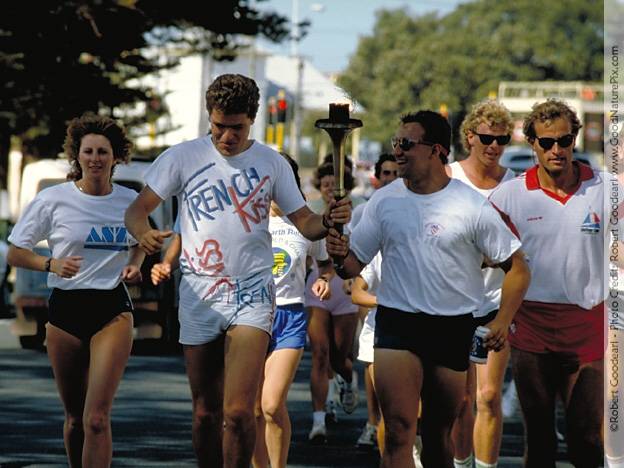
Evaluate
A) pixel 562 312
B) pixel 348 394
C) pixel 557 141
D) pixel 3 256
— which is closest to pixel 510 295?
pixel 562 312

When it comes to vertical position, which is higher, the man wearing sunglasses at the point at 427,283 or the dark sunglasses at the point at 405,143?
the dark sunglasses at the point at 405,143

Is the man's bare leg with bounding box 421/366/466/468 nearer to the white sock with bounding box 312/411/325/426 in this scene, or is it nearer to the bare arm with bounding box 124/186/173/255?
the bare arm with bounding box 124/186/173/255

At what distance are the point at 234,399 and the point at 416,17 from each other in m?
140

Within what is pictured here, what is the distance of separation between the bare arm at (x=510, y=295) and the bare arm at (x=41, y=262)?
216cm

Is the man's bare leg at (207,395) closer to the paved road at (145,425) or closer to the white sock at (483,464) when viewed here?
the white sock at (483,464)

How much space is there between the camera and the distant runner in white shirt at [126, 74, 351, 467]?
770cm

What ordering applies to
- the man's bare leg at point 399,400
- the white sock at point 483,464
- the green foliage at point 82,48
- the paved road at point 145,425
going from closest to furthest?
the man's bare leg at point 399,400 < the white sock at point 483,464 < the paved road at point 145,425 < the green foliage at point 82,48

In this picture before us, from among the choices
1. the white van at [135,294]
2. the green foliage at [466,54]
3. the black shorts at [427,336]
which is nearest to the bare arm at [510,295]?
the black shorts at [427,336]

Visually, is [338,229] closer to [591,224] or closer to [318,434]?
[591,224]

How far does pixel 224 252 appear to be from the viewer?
7.70 metres

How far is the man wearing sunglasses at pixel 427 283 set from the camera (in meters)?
7.50

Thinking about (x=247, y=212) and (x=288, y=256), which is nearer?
(x=247, y=212)

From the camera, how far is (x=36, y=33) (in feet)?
88.8

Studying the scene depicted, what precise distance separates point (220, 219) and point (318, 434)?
4.25 m
